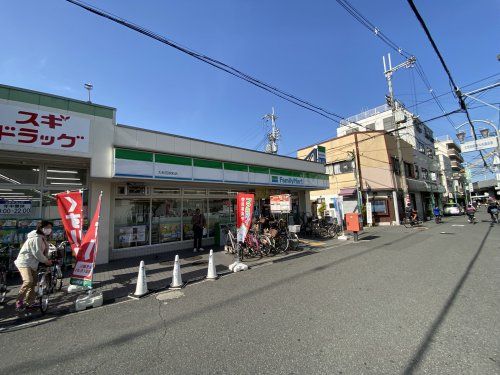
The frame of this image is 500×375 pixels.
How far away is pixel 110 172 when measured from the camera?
874cm

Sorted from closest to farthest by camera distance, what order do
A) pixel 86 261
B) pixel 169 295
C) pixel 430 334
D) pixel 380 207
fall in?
pixel 430 334
pixel 86 261
pixel 169 295
pixel 380 207

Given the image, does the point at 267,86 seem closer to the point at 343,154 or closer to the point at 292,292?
the point at 292,292

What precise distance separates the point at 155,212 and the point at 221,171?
3.60m

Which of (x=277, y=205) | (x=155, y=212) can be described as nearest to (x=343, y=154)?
(x=277, y=205)

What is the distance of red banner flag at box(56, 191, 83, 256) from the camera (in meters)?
5.77

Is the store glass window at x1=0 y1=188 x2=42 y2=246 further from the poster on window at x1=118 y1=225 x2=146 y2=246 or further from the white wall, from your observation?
the white wall

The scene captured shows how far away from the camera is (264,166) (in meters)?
14.1

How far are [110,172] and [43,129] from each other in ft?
7.33

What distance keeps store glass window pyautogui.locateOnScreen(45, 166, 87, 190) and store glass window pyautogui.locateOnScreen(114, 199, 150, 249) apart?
1.50 meters

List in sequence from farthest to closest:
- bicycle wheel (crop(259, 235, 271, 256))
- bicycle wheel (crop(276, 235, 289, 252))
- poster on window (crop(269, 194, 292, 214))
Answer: poster on window (crop(269, 194, 292, 214)) < bicycle wheel (crop(276, 235, 289, 252)) < bicycle wheel (crop(259, 235, 271, 256))

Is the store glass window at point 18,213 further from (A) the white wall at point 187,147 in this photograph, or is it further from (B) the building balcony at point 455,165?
(B) the building balcony at point 455,165

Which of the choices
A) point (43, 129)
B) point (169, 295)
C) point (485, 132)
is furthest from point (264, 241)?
point (485, 132)

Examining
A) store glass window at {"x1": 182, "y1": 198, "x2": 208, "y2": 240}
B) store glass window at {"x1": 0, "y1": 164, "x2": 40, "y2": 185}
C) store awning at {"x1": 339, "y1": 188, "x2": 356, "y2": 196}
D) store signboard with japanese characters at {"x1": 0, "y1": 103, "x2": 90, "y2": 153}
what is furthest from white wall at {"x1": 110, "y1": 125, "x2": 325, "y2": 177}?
store awning at {"x1": 339, "y1": 188, "x2": 356, "y2": 196}

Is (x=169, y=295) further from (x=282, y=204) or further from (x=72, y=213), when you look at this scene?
(x=282, y=204)
